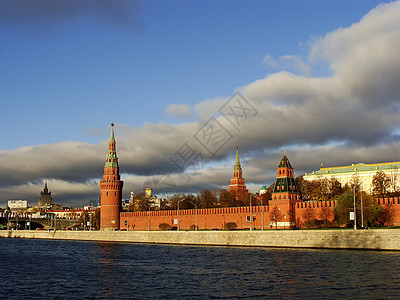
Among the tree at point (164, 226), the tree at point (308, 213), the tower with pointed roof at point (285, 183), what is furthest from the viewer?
the tree at point (164, 226)

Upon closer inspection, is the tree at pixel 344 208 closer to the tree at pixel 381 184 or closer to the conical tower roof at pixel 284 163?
the conical tower roof at pixel 284 163

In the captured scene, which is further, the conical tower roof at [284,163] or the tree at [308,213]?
the conical tower roof at [284,163]

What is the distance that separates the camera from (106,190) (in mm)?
→ 127750

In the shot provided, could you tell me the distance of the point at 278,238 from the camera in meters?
68.3

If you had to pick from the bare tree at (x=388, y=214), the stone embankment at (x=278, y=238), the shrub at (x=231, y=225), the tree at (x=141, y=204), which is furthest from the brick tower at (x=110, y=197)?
the bare tree at (x=388, y=214)

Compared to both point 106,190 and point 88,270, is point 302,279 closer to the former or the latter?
point 88,270

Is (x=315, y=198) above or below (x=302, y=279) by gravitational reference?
above

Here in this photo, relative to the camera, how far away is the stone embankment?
57125 mm

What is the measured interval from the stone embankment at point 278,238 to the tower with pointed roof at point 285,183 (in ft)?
75.3

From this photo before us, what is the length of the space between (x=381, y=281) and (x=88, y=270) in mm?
25534

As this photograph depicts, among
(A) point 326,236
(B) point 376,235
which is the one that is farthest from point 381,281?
(A) point 326,236

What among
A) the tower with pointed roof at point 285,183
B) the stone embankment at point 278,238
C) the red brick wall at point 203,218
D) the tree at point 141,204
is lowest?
the stone embankment at point 278,238

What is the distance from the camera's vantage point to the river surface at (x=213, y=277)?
31.5m

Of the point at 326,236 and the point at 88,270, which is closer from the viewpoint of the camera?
the point at 88,270
